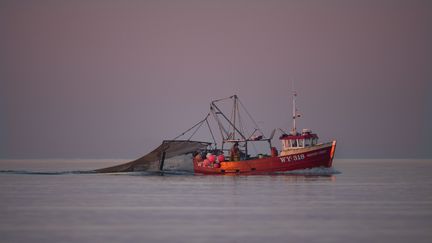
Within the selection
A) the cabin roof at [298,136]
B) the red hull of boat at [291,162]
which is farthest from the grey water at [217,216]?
the cabin roof at [298,136]

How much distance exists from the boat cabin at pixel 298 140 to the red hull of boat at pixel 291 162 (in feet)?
3.24

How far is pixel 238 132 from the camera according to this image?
371 feet

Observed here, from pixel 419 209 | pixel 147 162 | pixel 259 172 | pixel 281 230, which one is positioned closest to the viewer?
pixel 281 230

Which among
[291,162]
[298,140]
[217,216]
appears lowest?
[217,216]

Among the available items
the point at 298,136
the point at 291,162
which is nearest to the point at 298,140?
the point at 298,136

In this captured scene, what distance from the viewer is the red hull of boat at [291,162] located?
9931 centimetres

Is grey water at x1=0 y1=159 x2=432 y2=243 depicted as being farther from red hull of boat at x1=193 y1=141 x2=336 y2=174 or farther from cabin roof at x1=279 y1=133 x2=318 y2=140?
cabin roof at x1=279 y1=133 x2=318 y2=140

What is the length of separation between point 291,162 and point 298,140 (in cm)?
294

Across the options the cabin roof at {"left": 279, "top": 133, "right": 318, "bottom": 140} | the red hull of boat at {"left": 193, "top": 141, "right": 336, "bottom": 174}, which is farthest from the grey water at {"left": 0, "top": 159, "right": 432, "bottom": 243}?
the cabin roof at {"left": 279, "top": 133, "right": 318, "bottom": 140}

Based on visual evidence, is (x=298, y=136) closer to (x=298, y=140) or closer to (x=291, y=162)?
(x=298, y=140)

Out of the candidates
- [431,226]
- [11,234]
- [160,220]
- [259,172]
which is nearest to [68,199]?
[160,220]

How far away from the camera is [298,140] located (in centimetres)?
9938

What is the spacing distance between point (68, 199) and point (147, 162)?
61.3 metres

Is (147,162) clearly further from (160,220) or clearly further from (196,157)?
(160,220)
